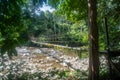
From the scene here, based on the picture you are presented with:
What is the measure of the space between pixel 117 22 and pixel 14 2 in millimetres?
4283

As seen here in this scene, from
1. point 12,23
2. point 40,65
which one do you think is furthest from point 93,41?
point 40,65

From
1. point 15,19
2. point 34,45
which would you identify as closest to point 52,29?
point 34,45

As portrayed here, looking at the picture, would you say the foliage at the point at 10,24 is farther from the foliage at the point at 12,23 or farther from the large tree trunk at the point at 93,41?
the large tree trunk at the point at 93,41

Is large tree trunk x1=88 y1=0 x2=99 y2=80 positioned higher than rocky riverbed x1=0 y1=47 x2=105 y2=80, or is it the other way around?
large tree trunk x1=88 y1=0 x2=99 y2=80

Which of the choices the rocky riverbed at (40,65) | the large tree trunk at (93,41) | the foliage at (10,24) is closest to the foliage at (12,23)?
the foliage at (10,24)

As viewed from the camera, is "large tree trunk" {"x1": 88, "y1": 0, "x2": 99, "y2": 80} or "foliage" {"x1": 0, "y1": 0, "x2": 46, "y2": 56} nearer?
"foliage" {"x1": 0, "y1": 0, "x2": 46, "y2": 56}

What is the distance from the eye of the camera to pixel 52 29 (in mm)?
50188

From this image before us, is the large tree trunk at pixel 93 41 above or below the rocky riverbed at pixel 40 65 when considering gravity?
above

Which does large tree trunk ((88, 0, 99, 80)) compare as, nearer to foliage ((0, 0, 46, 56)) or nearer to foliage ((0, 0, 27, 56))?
foliage ((0, 0, 46, 56))

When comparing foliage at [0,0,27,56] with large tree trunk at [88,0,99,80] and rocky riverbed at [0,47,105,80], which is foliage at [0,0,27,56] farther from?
large tree trunk at [88,0,99,80]

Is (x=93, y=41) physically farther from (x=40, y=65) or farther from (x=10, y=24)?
(x=40, y=65)

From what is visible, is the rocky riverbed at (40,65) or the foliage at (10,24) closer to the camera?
the foliage at (10,24)

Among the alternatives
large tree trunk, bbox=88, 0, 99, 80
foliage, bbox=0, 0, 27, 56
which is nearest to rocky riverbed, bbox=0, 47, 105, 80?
foliage, bbox=0, 0, 27, 56

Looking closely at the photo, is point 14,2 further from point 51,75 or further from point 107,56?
point 107,56
